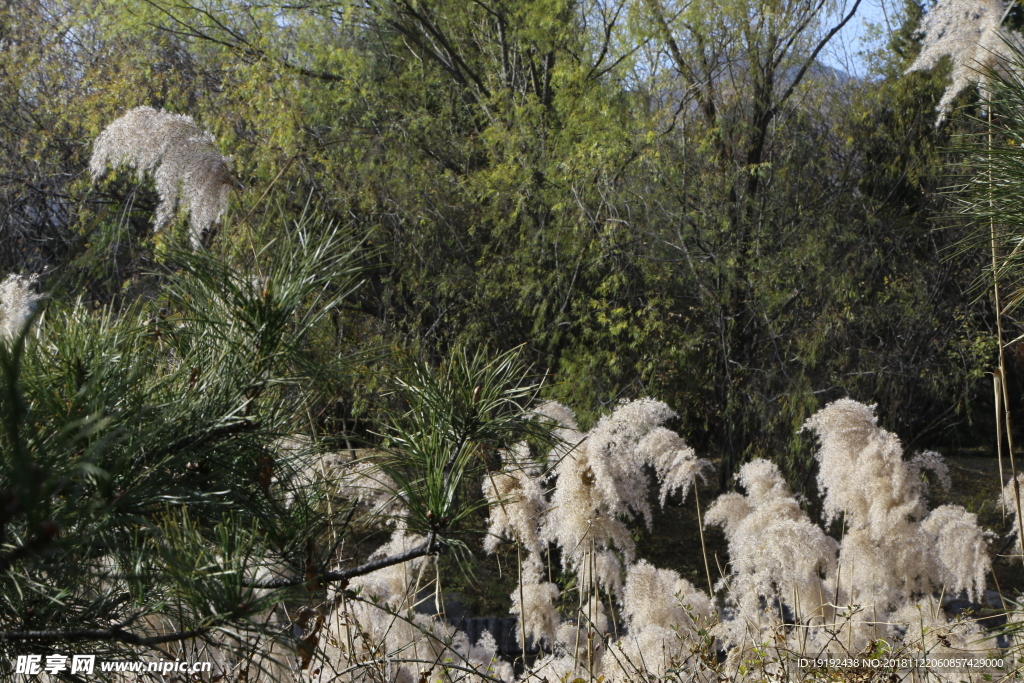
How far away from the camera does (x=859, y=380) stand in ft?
21.1

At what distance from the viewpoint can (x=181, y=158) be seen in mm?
2396

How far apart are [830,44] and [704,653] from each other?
5777 mm

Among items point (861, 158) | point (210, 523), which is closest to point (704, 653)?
point (210, 523)

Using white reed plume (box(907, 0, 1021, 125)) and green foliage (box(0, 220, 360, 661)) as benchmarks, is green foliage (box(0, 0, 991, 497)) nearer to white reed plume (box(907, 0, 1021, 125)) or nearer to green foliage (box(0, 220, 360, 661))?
white reed plume (box(907, 0, 1021, 125))

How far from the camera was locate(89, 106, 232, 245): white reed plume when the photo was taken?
91.5 inches

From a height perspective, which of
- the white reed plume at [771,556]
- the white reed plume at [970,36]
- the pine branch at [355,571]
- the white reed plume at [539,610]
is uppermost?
the white reed plume at [970,36]

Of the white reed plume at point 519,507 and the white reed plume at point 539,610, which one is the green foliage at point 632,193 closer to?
the white reed plume at point 539,610

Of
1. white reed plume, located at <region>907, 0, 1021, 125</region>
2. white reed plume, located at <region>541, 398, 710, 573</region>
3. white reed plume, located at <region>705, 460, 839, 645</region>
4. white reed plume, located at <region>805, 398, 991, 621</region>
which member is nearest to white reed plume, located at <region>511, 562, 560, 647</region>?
white reed plume, located at <region>541, 398, 710, 573</region>

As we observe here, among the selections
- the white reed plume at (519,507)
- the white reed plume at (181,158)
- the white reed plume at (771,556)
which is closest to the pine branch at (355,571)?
the white reed plume at (519,507)

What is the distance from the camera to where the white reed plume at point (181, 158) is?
2.32m

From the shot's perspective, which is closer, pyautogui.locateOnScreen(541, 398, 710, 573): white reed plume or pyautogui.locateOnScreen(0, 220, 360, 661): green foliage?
pyautogui.locateOnScreen(0, 220, 360, 661): green foliage

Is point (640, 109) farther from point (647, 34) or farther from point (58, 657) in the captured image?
point (58, 657)

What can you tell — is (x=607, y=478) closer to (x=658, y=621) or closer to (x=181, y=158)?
(x=658, y=621)

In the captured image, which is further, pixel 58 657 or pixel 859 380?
pixel 859 380
